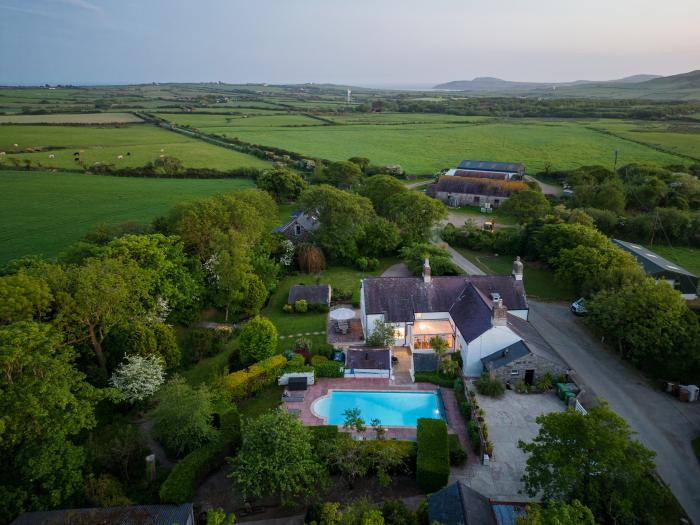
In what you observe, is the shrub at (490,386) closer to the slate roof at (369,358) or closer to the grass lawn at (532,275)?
the slate roof at (369,358)

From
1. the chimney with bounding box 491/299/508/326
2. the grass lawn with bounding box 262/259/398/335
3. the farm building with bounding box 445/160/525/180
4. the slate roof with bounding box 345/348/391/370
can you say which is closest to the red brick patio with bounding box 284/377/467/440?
the slate roof with bounding box 345/348/391/370

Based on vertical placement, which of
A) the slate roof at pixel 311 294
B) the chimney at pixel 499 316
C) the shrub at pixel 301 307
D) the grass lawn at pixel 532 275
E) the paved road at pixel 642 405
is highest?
the chimney at pixel 499 316

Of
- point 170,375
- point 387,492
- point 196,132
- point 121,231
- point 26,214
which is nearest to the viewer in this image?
point 387,492

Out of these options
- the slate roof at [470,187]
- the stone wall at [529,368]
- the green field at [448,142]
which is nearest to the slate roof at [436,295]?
the stone wall at [529,368]

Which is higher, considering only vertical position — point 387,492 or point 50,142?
point 50,142

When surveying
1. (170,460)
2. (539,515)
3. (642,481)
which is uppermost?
(539,515)

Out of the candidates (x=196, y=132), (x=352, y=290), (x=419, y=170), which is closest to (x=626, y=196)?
(x=419, y=170)

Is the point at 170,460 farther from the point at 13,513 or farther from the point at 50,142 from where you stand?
the point at 50,142

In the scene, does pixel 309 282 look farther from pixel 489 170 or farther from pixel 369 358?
pixel 489 170
